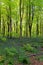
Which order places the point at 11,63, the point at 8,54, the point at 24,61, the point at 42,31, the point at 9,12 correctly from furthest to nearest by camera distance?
1. the point at 42,31
2. the point at 9,12
3. the point at 8,54
4. the point at 24,61
5. the point at 11,63

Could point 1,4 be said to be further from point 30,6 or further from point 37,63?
point 37,63

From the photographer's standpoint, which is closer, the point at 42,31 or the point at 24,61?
the point at 24,61

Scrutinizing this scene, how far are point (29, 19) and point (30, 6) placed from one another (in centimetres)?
256

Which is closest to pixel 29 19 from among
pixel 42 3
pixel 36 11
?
pixel 36 11

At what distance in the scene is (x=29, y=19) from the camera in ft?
110

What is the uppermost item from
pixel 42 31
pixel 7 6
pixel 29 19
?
pixel 7 6

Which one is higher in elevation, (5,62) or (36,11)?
(36,11)

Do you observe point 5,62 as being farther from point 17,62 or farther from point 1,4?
point 1,4

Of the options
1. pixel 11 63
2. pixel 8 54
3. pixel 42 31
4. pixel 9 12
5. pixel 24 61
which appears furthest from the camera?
pixel 42 31

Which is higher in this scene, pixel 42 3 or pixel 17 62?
pixel 42 3

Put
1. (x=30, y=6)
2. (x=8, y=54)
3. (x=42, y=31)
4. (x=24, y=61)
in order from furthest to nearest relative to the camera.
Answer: (x=42, y=31) < (x=30, y=6) < (x=8, y=54) < (x=24, y=61)

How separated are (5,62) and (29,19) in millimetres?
23533

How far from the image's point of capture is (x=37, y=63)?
36.6ft

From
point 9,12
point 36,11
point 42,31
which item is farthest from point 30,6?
point 42,31
